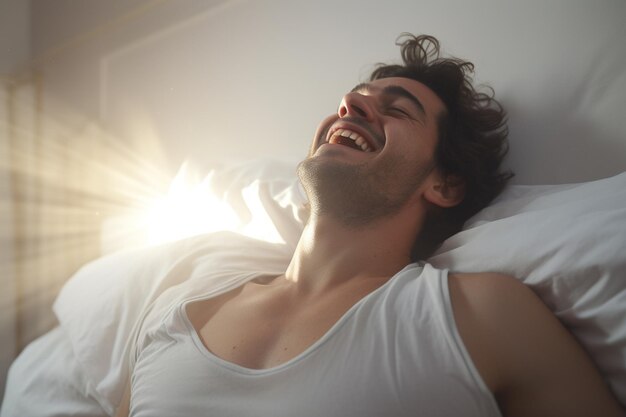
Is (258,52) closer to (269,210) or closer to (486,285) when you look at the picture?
(269,210)

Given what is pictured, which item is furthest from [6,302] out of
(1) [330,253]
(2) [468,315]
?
(2) [468,315]

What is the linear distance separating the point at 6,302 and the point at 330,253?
59.9 inches

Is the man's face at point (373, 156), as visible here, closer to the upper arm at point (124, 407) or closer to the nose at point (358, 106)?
the nose at point (358, 106)

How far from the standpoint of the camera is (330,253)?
2.62ft

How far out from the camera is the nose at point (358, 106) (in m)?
0.86

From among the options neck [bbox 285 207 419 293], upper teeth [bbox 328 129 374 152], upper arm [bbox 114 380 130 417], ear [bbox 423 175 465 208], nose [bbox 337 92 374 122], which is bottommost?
upper arm [bbox 114 380 130 417]

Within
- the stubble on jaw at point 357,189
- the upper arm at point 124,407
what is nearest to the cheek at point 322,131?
the stubble on jaw at point 357,189

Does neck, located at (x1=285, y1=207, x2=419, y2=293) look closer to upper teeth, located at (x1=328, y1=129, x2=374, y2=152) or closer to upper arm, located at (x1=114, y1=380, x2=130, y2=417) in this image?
upper teeth, located at (x1=328, y1=129, x2=374, y2=152)

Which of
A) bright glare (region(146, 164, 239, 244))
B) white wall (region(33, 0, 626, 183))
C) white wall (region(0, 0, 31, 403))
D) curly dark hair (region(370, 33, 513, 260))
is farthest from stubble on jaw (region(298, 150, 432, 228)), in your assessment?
white wall (region(0, 0, 31, 403))

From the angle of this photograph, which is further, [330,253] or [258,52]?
[258,52]

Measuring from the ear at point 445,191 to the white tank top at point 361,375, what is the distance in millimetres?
248

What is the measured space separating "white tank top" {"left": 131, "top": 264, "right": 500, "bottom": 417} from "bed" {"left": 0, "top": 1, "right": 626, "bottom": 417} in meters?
0.15

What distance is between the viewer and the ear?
864 millimetres

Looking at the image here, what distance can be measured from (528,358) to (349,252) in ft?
1.13
